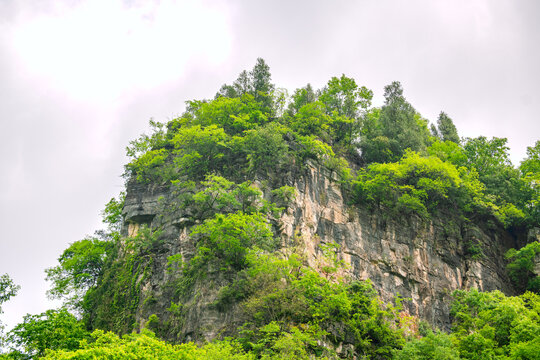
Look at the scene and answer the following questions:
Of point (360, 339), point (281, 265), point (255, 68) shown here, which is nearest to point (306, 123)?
point (255, 68)

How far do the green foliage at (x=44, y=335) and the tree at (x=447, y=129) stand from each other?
35.4 metres

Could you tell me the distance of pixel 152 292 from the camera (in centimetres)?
3006

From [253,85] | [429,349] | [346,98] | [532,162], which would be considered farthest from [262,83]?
[429,349]

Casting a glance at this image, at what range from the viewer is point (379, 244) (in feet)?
114

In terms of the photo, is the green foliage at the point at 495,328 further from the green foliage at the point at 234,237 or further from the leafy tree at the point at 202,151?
the leafy tree at the point at 202,151

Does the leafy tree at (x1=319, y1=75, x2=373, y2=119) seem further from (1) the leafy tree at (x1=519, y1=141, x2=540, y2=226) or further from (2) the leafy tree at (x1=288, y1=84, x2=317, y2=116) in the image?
(1) the leafy tree at (x1=519, y1=141, x2=540, y2=226)

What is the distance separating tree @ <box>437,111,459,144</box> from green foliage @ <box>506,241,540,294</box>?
1520cm

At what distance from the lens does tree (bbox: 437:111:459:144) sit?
1913 inches

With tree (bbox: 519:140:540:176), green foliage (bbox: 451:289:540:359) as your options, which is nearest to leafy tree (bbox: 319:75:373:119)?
tree (bbox: 519:140:540:176)

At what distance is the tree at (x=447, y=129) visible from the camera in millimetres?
48594

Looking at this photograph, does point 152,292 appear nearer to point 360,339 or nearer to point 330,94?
point 360,339

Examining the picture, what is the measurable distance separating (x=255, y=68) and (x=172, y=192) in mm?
15043

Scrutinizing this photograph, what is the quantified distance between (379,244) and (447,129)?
19.5 m

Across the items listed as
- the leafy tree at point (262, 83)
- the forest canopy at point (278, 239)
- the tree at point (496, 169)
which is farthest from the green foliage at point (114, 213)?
the tree at point (496, 169)
